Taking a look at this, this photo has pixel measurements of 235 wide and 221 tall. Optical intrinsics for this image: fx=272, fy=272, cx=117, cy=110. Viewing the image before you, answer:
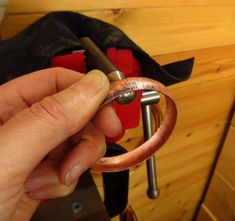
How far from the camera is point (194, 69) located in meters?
0.77

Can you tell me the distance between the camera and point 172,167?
100 cm

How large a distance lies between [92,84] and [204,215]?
111cm

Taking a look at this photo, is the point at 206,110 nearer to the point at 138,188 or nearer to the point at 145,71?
the point at 138,188

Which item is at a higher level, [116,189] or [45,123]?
[45,123]

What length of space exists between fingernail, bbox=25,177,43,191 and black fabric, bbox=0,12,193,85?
15 centimetres

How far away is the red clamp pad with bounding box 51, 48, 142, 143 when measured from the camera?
41 cm

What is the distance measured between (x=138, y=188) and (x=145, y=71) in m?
0.60

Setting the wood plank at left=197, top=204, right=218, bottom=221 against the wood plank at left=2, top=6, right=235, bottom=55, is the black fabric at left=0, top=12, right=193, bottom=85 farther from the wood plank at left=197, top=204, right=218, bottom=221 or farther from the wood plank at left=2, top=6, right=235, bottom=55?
the wood plank at left=197, top=204, right=218, bottom=221

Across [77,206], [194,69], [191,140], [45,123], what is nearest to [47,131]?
[45,123]

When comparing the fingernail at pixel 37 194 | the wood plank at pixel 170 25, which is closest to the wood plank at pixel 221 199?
the wood plank at pixel 170 25

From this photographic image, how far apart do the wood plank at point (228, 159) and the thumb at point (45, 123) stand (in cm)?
82

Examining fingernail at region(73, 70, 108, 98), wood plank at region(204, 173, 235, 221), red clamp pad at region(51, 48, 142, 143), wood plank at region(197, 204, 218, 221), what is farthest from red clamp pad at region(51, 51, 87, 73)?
wood plank at region(197, 204, 218, 221)

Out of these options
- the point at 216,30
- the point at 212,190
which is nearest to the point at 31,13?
the point at 216,30

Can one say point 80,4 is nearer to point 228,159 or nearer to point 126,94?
point 126,94
